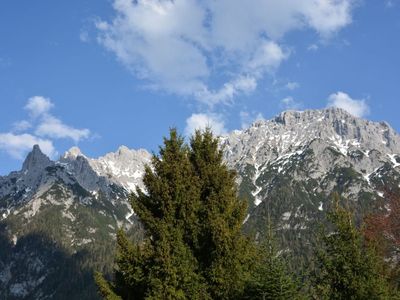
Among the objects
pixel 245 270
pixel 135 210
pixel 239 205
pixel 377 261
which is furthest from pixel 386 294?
pixel 135 210

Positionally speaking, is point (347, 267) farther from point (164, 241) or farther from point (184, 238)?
point (164, 241)

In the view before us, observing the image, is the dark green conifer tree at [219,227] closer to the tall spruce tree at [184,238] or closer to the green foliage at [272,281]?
the tall spruce tree at [184,238]

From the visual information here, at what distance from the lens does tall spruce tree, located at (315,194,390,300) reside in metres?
23.0

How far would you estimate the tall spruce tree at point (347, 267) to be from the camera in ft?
75.3

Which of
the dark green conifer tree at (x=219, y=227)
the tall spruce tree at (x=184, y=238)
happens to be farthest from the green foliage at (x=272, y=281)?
the tall spruce tree at (x=184, y=238)

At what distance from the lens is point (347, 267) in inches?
921

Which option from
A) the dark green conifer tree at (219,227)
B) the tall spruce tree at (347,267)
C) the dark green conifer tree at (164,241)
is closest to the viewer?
the tall spruce tree at (347,267)

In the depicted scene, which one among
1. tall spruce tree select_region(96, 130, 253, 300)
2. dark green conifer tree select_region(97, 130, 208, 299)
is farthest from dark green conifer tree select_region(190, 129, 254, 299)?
dark green conifer tree select_region(97, 130, 208, 299)

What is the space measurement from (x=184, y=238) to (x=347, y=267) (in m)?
8.08

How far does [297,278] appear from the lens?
74.9ft

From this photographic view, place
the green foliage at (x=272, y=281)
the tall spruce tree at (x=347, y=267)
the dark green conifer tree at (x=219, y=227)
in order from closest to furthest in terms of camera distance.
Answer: the green foliage at (x=272, y=281), the tall spruce tree at (x=347, y=267), the dark green conifer tree at (x=219, y=227)

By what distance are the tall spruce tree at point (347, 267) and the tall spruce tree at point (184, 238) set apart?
152 inches

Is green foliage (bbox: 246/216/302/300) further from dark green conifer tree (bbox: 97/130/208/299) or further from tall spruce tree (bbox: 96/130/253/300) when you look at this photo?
dark green conifer tree (bbox: 97/130/208/299)

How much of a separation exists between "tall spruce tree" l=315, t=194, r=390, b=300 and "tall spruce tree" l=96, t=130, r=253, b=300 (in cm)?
386
